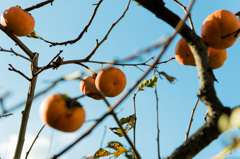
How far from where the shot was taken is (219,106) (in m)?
0.67

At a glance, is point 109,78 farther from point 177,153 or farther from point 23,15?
point 23,15

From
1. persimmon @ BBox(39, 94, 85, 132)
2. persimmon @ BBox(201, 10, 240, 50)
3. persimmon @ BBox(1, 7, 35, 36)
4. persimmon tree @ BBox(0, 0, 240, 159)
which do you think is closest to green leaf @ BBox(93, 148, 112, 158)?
persimmon tree @ BBox(0, 0, 240, 159)

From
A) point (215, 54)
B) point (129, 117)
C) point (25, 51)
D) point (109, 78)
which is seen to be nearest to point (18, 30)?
point (25, 51)

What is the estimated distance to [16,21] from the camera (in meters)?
2.05

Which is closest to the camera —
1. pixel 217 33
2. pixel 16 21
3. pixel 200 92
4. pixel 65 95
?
pixel 200 92

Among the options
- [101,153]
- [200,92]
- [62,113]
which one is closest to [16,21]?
[101,153]

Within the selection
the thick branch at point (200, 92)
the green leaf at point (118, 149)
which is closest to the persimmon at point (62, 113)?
the thick branch at point (200, 92)

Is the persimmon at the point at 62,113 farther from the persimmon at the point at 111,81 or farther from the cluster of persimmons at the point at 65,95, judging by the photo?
the persimmon at the point at 111,81

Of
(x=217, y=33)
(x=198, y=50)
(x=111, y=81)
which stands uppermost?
(x=111, y=81)

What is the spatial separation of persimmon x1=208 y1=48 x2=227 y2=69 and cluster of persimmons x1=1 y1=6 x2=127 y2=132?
503 millimetres

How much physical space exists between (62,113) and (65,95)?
0.07 metres

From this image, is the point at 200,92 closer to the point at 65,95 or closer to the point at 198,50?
the point at 198,50

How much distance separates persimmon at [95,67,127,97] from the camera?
1.29 metres

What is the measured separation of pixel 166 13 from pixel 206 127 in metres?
0.38
